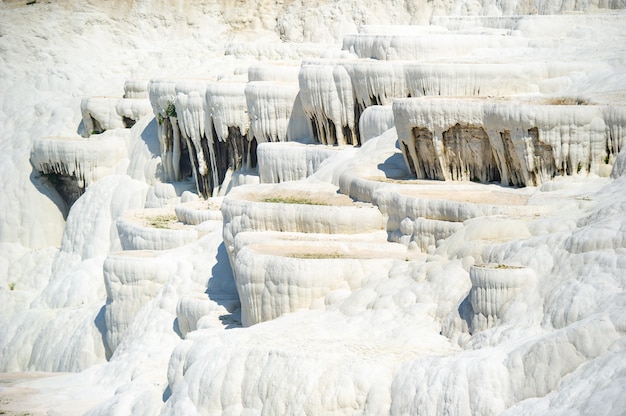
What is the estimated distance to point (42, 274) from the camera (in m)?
40.7

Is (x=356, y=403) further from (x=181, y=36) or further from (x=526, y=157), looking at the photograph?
(x=181, y=36)

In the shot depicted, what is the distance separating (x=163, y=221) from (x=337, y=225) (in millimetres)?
9483

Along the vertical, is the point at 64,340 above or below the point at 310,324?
below

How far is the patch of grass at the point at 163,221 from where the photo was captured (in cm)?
3159

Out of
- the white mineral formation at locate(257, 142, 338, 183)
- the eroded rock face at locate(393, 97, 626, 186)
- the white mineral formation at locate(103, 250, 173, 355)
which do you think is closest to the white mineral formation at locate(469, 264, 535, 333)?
the eroded rock face at locate(393, 97, 626, 186)

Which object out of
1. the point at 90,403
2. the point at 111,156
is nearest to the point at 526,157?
the point at 90,403

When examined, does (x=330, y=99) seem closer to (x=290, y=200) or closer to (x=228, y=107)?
(x=228, y=107)

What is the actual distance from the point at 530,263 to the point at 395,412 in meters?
3.23

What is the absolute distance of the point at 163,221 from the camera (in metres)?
32.4

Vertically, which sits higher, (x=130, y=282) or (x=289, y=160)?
(x=289, y=160)

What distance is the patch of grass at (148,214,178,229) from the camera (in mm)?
31594

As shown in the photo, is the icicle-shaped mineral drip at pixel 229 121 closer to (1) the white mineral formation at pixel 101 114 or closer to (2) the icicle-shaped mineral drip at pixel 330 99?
(2) the icicle-shaped mineral drip at pixel 330 99

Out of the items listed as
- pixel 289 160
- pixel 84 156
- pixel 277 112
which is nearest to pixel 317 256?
pixel 289 160

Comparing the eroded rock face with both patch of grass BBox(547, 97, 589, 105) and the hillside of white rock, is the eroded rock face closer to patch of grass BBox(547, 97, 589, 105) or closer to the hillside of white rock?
the hillside of white rock
